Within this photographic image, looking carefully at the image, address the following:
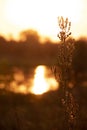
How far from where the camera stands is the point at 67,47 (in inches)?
425

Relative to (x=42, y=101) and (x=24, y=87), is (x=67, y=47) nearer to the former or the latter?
(x=42, y=101)

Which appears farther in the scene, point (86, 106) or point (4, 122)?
point (86, 106)

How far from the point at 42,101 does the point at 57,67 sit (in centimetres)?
1882

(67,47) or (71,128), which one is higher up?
(67,47)

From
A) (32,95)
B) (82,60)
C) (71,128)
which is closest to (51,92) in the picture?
(32,95)

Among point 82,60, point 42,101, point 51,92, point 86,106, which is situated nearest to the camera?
point 86,106

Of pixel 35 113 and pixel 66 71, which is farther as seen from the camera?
pixel 35 113

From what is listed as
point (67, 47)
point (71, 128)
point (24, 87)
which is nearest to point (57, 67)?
point (67, 47)

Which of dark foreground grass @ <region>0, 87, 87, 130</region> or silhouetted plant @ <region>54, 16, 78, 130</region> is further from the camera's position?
dark foreground grass @ <region>0, 87, 87, 130</region>

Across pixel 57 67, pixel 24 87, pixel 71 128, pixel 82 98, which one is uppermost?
pixel 24 87

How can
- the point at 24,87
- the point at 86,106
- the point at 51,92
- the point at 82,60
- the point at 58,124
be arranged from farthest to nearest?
the point at 82,60
the point at 24,87
the point at 51,92
the point at 86,106
the point at 58,124

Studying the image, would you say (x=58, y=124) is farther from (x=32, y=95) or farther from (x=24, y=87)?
(x=24, y=87)

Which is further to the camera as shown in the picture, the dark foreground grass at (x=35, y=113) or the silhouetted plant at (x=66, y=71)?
the dark foreground grass at (x=35, y=113)

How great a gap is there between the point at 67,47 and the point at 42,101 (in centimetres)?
1893
